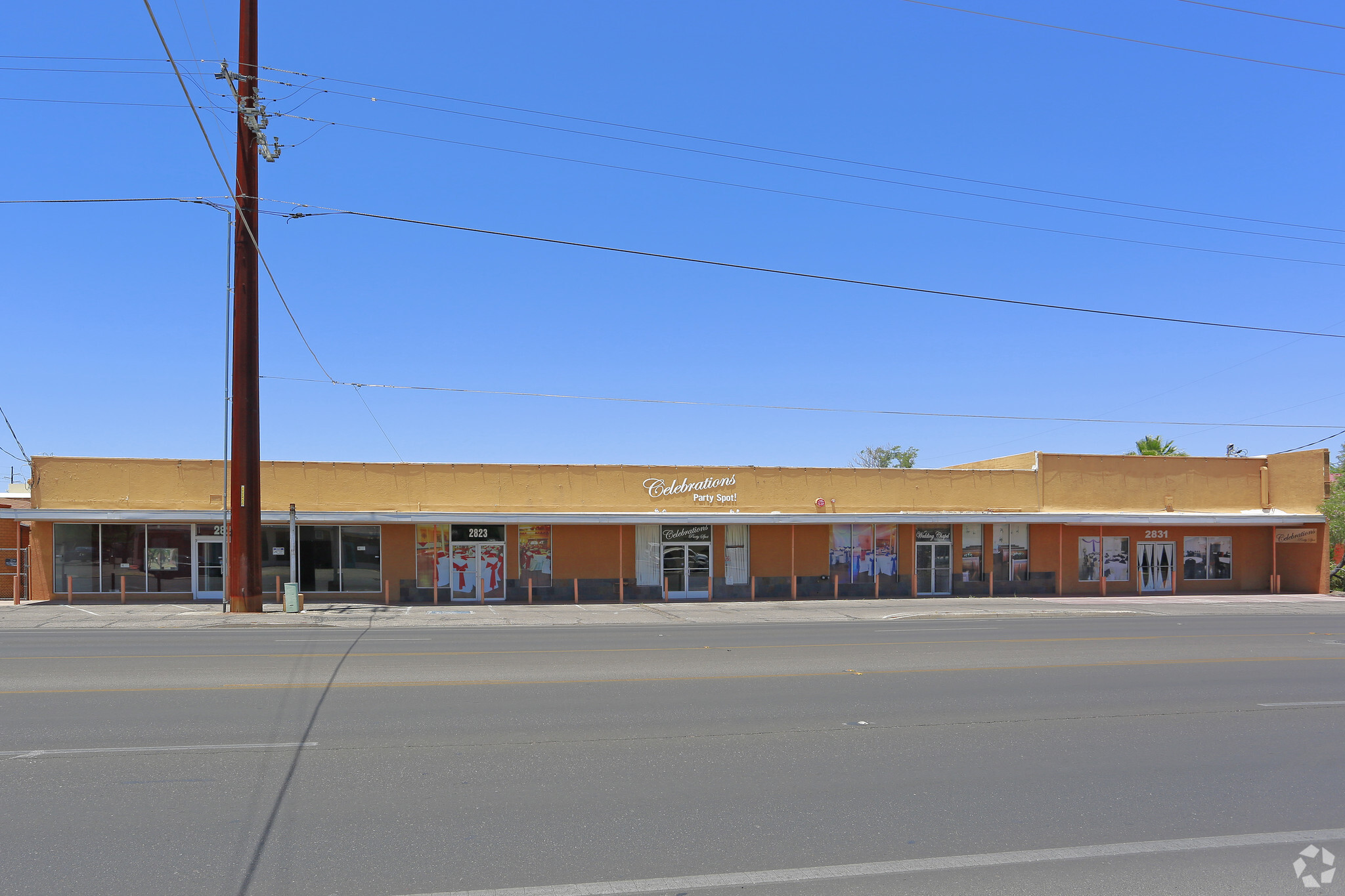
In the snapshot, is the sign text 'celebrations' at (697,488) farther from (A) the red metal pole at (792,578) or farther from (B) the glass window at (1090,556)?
(B) the glass window at (1090,556)

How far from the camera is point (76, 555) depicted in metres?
27.5

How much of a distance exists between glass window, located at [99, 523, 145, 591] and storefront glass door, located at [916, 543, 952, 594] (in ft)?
81.5

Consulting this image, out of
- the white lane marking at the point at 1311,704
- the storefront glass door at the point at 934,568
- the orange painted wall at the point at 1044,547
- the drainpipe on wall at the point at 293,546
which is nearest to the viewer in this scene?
the white lane marking at the point at 1311,704

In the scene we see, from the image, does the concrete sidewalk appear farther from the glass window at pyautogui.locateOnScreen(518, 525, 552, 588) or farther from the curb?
the glass window at pyautogui.locateOnScreen(518, 525, 552, 588)

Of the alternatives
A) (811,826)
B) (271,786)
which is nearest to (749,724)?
(811,826)

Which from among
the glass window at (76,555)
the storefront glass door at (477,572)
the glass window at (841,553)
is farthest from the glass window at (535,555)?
the glass window at (76,555)

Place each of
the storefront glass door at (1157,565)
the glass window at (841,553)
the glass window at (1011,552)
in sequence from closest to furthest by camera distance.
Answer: the glass window at (841,553), the glass window at (1011,552), the storefront glass door at (1157,565)

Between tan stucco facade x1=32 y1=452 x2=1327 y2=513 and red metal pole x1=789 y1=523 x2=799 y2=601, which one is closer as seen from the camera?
tan stucco facade x1=32 y1=452 x2=1327 y2=513

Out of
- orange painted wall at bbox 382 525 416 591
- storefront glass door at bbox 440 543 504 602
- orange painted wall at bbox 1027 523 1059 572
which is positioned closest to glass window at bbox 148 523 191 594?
orange painted wall at bbox 382 525 416 591

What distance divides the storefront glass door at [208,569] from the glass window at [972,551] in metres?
24.4

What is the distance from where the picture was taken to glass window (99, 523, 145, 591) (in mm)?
27609

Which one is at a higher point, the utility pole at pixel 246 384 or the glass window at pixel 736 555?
the utility pole at pixel 246 384

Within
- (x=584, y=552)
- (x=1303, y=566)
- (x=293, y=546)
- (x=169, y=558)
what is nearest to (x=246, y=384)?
(x=293, y=546)

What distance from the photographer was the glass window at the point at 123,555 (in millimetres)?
27609
